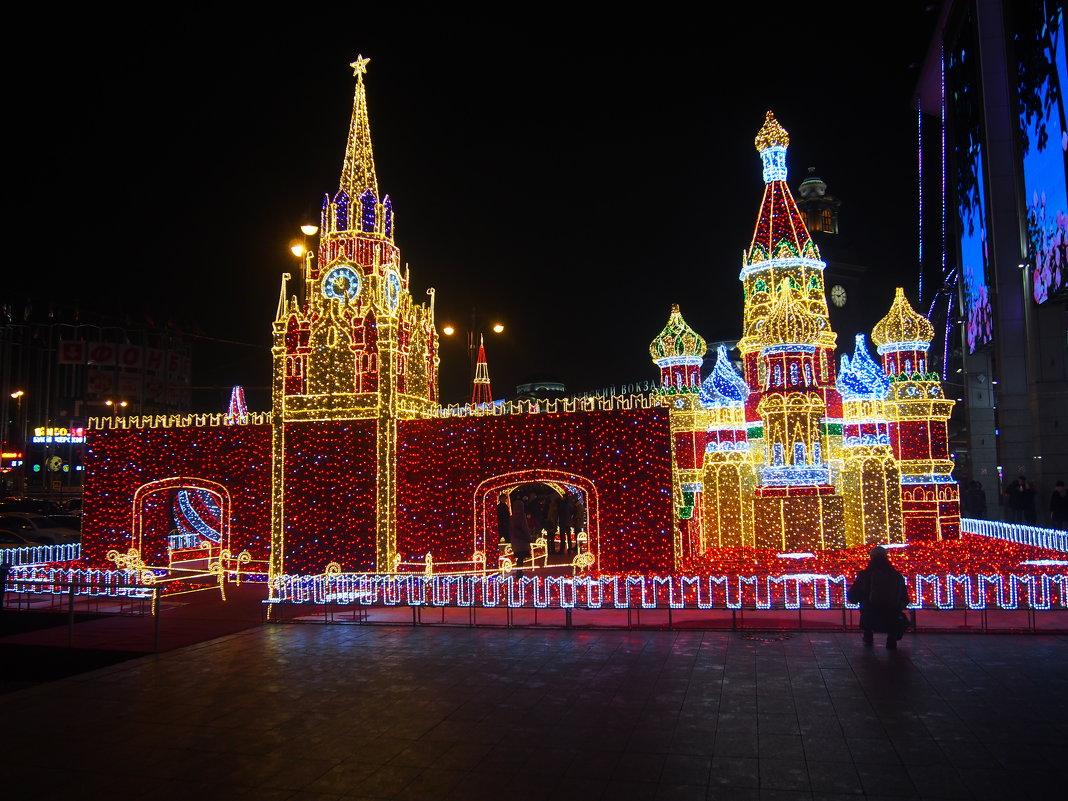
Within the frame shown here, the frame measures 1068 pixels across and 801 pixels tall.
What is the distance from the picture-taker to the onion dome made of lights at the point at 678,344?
1833 centimetres

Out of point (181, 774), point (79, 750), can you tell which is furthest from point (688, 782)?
point (79, 750)

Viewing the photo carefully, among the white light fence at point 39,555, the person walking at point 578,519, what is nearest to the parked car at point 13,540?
the white light fence at point 39,555

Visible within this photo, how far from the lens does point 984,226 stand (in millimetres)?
27016

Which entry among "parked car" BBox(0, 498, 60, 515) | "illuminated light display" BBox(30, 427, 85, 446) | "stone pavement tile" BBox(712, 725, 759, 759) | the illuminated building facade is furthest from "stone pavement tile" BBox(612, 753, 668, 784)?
"illuminated light display" BBox(30, 427, 85, 446)

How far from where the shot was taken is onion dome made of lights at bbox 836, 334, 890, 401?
1712 centimetres

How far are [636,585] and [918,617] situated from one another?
413cm

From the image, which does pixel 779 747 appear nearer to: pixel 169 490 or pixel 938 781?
pixel 938 781

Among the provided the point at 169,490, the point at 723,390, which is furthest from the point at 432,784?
the point at 723,390

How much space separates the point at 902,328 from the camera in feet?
56.7

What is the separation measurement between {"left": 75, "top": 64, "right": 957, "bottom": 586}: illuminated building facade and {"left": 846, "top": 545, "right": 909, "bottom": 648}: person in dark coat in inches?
179

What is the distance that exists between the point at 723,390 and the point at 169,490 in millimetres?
12299

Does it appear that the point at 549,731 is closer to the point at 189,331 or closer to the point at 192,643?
the point at 192,643

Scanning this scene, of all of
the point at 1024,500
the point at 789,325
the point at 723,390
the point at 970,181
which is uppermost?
the point at 970,181

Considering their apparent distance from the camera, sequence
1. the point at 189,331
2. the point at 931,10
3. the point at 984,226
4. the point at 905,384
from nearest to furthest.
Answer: the point at 905,384 → the point at 984,226 → the point at 931,10 → the point at 189,331
